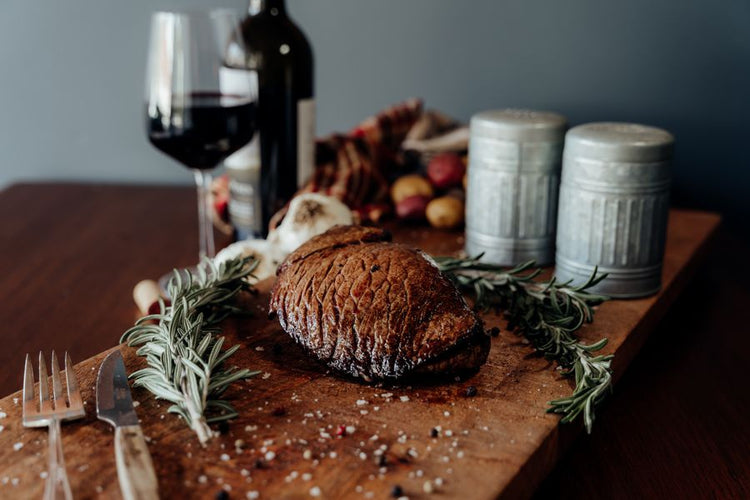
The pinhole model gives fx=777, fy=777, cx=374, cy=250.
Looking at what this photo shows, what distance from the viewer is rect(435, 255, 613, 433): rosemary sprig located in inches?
31.2

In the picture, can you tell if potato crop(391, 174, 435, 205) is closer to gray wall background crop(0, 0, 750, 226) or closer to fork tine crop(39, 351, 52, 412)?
gray wall background crop(0, 0, 750, 226)

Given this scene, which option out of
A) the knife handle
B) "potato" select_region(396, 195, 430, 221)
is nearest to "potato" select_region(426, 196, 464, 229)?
"potato" select_region(396, 195, 430, 221)

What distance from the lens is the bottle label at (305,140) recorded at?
141cm

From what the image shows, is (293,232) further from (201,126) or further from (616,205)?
(616,205)

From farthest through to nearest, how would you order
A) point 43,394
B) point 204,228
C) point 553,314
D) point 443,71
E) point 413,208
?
point 443,71 < point 413,208 < point 204,228 < point 553,314 < point 43,394

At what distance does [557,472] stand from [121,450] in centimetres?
43

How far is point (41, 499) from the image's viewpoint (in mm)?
624

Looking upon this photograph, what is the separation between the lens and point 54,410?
2.41 ft

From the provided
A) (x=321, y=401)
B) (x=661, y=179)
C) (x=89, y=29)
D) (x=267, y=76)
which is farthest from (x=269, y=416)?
(x=89, y=29)

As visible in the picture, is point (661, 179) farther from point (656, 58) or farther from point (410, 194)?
point (656, 58)

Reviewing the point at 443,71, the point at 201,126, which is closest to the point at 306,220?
the point at 201,126

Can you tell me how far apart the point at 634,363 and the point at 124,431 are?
694mm

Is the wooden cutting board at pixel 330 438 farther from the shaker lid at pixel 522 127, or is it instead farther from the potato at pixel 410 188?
the potato at pixel 410 188

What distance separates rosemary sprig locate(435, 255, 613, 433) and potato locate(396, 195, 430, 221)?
373mm
